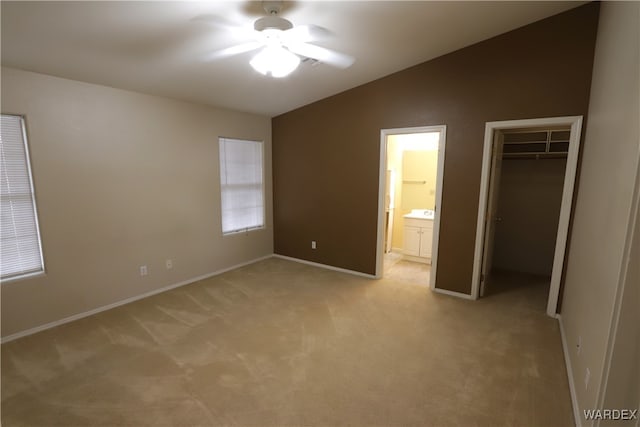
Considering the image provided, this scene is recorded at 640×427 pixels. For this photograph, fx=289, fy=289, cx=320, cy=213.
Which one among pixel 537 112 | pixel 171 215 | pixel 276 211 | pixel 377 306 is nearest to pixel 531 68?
pixel 537 112

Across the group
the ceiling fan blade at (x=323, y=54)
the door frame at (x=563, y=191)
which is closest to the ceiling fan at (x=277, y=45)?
the ceiling fan blade at (x=323, y=54)

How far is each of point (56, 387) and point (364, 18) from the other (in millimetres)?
3636

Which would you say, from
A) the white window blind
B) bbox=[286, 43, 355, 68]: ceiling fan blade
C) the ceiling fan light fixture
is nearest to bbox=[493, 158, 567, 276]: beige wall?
bbox=[286, 43, 355, 68]: ceiling fan blade

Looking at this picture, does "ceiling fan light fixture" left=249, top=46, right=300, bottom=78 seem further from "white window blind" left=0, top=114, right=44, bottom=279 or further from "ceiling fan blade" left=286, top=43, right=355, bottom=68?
"white window blind" left=0, top=114, right=44, bottom=279

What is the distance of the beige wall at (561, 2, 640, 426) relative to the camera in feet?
4.65

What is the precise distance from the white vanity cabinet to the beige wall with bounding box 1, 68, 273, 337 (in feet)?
10.3

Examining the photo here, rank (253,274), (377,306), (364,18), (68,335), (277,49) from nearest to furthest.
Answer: (277,49), (364,18), (68,335), (377,306), (253,274)

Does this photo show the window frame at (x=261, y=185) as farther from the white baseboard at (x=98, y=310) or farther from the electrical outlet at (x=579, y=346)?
the electrical outlet at (x=579, y=346)

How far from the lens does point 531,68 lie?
2984 mm

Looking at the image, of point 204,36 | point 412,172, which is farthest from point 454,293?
point 204,36

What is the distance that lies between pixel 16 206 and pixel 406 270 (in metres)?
4.71

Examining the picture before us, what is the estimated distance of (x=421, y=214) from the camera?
515 cm

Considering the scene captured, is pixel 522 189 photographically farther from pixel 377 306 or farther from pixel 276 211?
pixel 276 211

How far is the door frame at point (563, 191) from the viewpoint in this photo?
288 centimetres
